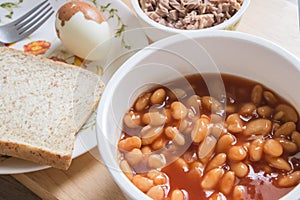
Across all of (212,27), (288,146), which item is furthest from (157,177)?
(212,27)

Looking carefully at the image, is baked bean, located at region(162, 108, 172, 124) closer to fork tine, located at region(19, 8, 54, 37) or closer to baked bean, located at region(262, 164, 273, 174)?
baked bean, located at region(262, 164, 273, 174)

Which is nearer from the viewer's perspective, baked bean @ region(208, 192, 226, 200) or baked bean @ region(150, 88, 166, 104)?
baked bean @ region(208, 192, 226, 200)

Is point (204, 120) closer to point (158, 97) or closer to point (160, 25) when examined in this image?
point (158, 97)

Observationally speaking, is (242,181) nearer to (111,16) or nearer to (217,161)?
A: (217,161)

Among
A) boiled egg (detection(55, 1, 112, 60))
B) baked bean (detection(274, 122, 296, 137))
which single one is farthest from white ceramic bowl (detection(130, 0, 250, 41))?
baked bean (detection(274, 122, 296, 137))

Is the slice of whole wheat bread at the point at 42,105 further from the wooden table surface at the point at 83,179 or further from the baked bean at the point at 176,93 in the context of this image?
the baked bean at the point at 176,93
